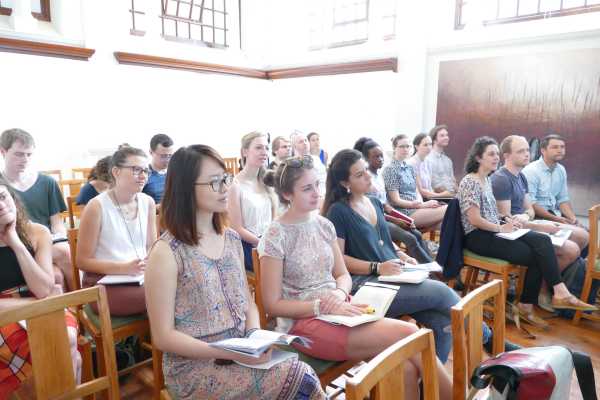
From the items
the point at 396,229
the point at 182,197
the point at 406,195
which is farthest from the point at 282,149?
the point at 182,197

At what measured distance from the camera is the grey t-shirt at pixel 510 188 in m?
3.34

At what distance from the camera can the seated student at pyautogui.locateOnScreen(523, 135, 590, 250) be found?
3.86m

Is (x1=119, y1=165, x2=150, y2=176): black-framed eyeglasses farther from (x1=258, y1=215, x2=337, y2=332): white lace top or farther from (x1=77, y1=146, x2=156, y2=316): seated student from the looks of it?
(x1=258, y1=215, x2=337, y2=332): white lace top

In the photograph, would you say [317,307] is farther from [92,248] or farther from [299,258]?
[92,248]

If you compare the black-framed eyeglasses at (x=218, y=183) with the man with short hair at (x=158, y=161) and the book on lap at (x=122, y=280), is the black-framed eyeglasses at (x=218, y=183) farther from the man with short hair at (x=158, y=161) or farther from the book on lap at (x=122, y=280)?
the man with short hair at (x=158, y=161)

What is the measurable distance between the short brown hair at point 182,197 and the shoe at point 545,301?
2.71 meters

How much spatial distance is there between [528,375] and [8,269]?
194 cm

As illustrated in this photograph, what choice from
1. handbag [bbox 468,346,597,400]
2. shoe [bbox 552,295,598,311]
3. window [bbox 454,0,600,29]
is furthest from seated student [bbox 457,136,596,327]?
window [bbox 454,0,600,29]

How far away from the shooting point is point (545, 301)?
3.08 meters

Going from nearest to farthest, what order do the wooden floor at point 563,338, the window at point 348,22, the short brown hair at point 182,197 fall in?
the short brown hair at point 182,197, the wooden floor at point 563,338, the window at point 348,22

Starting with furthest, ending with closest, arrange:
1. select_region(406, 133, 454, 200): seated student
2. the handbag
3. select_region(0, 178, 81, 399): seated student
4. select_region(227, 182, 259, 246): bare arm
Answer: select_region(406, 133, 454, 200): seated student
select_region(227, 182, 259, 246): bare arm
select_region(0, 178, 81, 399): seated student
the handbag

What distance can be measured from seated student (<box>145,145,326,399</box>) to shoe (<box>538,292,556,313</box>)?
2.39 metres

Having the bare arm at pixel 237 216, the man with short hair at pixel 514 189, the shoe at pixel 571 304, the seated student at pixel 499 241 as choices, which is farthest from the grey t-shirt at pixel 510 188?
the bare arm at pixel 237 216

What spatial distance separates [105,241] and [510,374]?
182 cm
